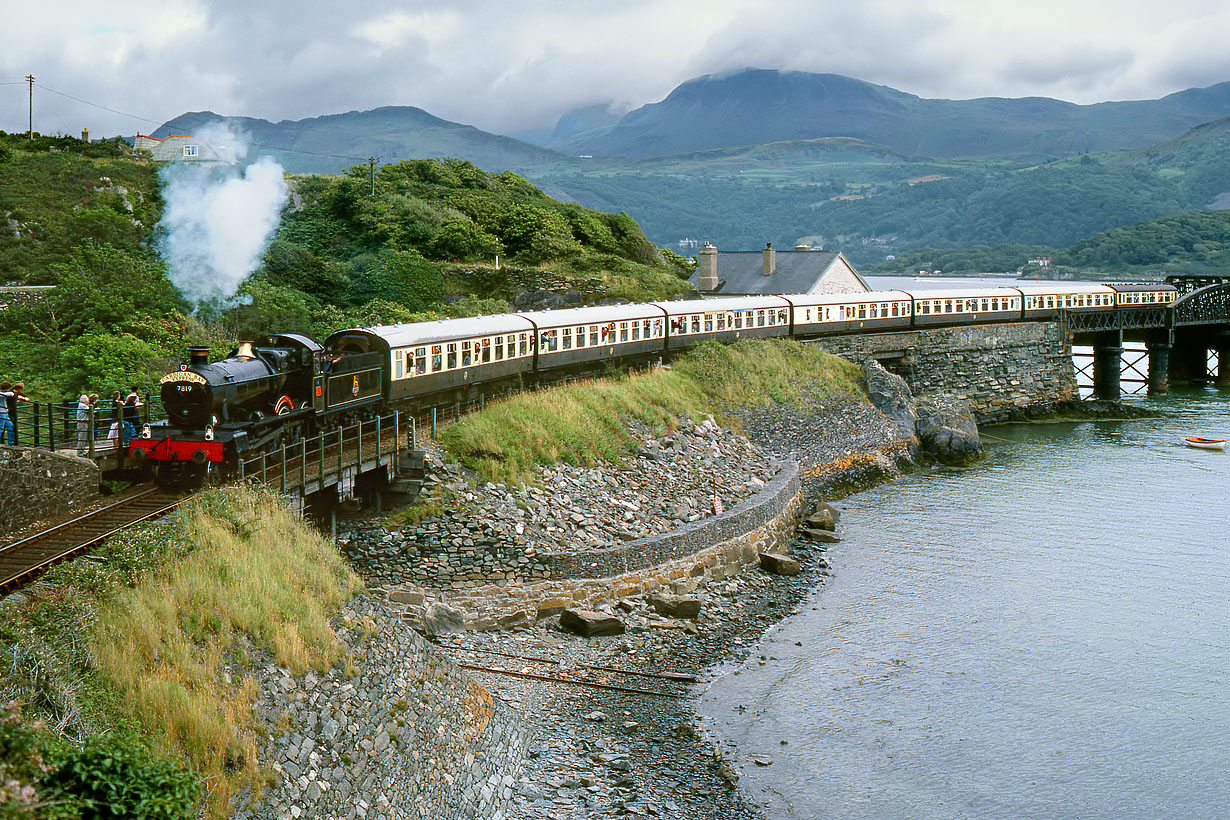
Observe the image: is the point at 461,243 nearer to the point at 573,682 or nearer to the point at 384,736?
the point at 573,682

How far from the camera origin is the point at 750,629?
25484mm

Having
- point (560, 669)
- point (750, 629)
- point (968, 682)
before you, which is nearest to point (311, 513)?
point (560, 669)

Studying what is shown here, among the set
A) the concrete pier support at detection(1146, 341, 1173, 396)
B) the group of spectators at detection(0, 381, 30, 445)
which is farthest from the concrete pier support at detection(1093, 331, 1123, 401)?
the group of spectators at detection(0, 381, 30, 445)

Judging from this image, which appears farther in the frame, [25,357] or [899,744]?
[25,357]

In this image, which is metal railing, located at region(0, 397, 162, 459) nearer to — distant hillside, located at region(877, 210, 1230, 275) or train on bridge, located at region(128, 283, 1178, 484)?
train on bridge, located at region(128, 283, 1178, 484)

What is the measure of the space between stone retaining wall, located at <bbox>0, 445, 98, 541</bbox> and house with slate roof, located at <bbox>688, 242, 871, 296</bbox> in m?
46.1

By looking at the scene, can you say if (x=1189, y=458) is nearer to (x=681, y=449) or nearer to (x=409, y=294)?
(x=681, y=449)

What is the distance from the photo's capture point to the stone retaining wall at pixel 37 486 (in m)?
18.8

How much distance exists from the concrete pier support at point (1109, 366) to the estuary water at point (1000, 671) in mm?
28528

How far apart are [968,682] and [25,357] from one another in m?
30.6

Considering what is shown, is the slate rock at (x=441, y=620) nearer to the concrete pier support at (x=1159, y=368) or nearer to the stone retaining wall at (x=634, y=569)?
the stone retaining wall at (x=634, y=569)

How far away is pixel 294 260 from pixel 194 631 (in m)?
37.5

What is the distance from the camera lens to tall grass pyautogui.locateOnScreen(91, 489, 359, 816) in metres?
12.7

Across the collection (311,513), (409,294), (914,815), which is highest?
(409,294)
